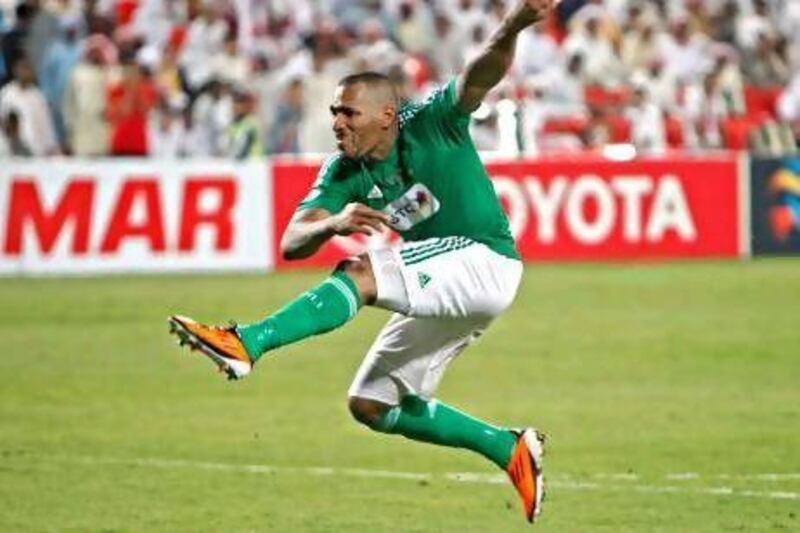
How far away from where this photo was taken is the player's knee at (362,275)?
841 centimetres

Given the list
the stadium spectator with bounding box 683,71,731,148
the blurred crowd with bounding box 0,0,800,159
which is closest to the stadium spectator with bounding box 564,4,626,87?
the blurred crowd with bounding box 0,0,800,159

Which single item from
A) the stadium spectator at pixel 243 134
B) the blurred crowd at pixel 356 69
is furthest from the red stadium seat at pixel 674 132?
the stadium spectator at pixel 243 134

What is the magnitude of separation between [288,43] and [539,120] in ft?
11.2

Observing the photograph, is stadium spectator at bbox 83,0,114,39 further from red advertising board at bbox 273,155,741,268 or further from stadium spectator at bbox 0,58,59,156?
red advertising board at bbox 273,155,741,268

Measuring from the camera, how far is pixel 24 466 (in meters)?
11.4

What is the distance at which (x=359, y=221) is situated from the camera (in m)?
8.16

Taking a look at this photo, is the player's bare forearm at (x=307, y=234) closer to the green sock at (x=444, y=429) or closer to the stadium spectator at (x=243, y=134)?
the green sock at (x=444, y=429)

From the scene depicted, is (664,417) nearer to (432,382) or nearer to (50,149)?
(432,382)

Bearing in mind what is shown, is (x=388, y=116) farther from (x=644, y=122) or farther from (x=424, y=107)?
(x=644, y=122)

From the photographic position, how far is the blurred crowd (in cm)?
2500

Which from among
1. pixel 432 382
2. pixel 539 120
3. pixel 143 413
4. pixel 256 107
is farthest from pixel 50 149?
pixel 432 382

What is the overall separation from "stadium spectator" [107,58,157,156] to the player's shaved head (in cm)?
1623

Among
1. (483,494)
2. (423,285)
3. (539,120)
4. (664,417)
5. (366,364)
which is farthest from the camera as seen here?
(539,120)

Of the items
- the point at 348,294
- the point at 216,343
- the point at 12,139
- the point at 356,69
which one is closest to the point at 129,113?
the point at 12,139
